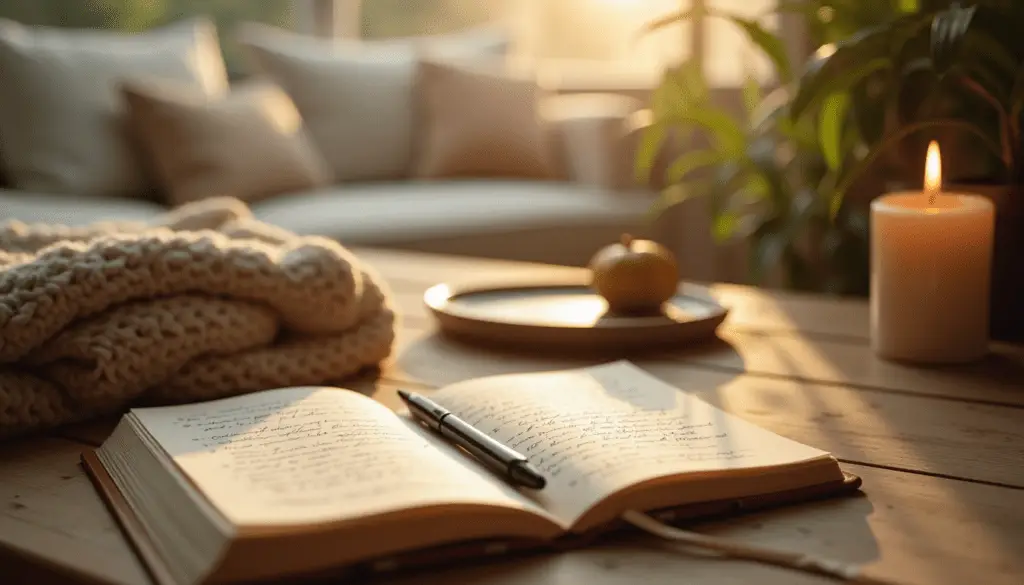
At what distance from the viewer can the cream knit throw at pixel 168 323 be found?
29.0 inches

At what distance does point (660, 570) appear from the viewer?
0.52m

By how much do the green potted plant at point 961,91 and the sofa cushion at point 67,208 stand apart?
152 centimetres

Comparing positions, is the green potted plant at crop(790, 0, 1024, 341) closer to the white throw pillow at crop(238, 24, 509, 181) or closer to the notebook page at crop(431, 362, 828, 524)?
the notebook page at crop(431, 362, 828, 524)

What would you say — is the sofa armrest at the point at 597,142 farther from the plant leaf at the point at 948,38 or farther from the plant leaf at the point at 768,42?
the plant leaf at the point at 948,38

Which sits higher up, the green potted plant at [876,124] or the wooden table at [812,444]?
the green potted plant at [876,124]

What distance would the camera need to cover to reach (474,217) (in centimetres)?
243

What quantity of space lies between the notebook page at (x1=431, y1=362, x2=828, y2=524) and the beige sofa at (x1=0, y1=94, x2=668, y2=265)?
1.51 metres

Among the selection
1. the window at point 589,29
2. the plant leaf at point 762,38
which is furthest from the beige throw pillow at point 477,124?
the plant leaf at point 762,38

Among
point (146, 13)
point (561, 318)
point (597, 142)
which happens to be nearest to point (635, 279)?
point (561, 318)

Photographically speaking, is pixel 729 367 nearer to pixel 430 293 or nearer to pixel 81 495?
pixel 430 293

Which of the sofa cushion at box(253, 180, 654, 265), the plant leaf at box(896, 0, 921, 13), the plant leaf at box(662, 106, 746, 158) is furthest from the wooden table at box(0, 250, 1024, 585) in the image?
the sofa cushion at box(253, 180, 654, 265)

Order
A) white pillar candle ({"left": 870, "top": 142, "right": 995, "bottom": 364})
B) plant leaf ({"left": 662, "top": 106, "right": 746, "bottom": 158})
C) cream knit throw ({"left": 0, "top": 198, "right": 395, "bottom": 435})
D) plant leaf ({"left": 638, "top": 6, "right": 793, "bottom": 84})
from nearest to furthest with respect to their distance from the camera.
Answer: cream knit throw ({"left": 0, "top": 198, "right": 395, "bottom": 435}) < white pillar candle ({"left": 870, "top": 142, "right": 995, "bottom": 364}) < plant leaf ({"left": 638, "top": 6, "right": 793, "bottom": 84}) < plant leaf ({"left": 662, "top": 106, "right": 746, "bottom": 158})

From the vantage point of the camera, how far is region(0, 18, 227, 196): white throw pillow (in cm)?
244

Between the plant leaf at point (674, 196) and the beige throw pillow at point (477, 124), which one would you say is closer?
the plant leaf at point (674, 196)
